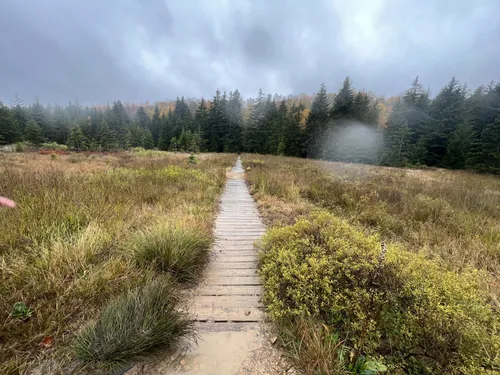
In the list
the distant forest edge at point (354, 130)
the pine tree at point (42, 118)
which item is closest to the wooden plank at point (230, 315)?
the distant forest edge at point (354, 130)

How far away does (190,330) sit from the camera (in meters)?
1.85

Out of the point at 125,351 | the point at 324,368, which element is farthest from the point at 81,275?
the point at 324,368

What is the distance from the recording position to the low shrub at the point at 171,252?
258 cm

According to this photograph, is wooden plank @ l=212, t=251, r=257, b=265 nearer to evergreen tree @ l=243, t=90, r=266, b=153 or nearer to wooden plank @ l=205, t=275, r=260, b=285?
wooden plank @ l=205, t=275, r=260, b=285

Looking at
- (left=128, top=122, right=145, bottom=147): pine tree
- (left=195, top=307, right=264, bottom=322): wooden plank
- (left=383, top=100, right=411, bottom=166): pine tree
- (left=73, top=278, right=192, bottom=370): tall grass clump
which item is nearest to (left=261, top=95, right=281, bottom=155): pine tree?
(left=383, top=100, right=411, bottom=166): pine tree

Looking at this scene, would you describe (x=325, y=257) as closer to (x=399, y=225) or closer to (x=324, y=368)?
(x=324, y=368)

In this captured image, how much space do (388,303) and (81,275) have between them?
9.87 feet

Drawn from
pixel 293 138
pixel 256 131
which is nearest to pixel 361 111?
pixel 293 138

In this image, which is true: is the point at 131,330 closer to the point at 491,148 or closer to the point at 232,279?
the point at 232,279

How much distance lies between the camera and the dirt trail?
1601 millimetres

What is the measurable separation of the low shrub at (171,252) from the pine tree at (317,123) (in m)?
32.5

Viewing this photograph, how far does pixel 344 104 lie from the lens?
3130 cm

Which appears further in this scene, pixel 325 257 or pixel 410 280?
pixel 325 257

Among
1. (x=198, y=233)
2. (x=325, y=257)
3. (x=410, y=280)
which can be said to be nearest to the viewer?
(x=410, y=280)
